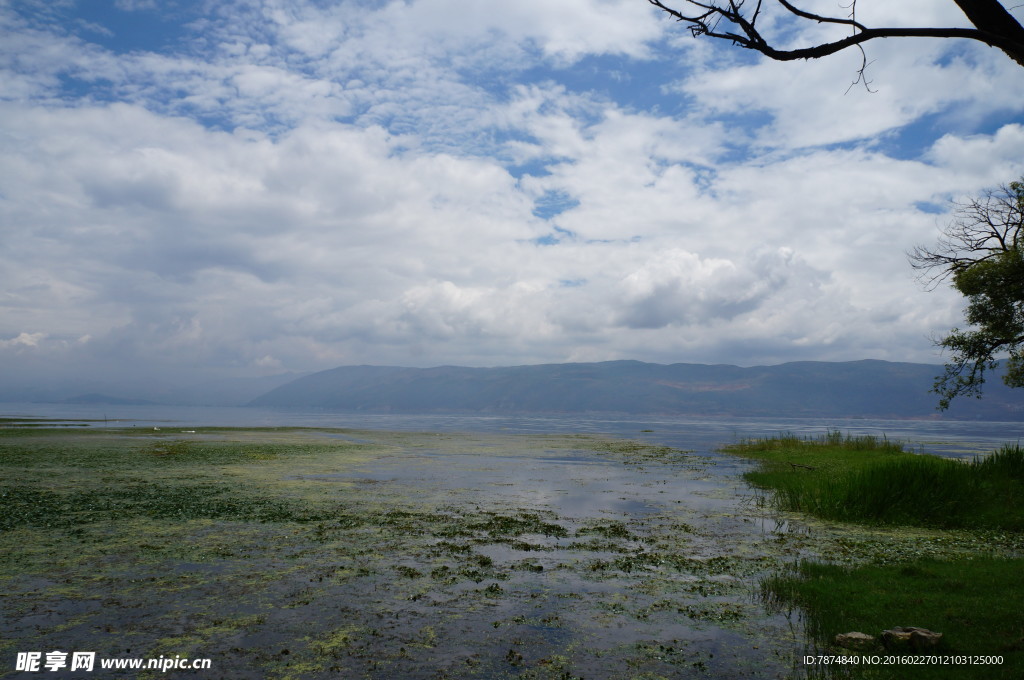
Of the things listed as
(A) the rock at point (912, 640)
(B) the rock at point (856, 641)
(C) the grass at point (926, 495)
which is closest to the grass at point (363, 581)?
(B) the rock at point (856, 641)

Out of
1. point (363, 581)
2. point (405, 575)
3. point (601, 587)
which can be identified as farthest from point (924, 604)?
point (363, 581)

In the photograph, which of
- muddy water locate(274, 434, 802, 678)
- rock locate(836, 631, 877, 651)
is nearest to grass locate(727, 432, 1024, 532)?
muddy water locate(274, 434, 802, 678)

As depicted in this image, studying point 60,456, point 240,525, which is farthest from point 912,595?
point 60,456

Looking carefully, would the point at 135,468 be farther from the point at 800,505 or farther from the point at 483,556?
the point at 800,505

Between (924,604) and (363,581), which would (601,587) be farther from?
(924,604)

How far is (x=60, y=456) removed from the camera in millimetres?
34781

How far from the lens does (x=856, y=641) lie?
838 cm

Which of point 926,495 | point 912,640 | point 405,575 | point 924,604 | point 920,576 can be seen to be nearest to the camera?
point 912,640

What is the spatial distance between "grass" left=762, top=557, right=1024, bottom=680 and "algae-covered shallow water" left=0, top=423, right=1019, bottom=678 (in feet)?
2.39

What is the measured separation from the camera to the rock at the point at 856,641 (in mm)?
8250

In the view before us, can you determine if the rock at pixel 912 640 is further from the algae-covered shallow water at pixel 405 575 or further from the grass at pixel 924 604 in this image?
the algae-covered shallow water at pixel 405 575

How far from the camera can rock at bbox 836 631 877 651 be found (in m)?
8.25

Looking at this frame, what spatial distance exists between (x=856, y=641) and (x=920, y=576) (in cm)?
435

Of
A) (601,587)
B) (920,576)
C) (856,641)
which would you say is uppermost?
(856,641)
